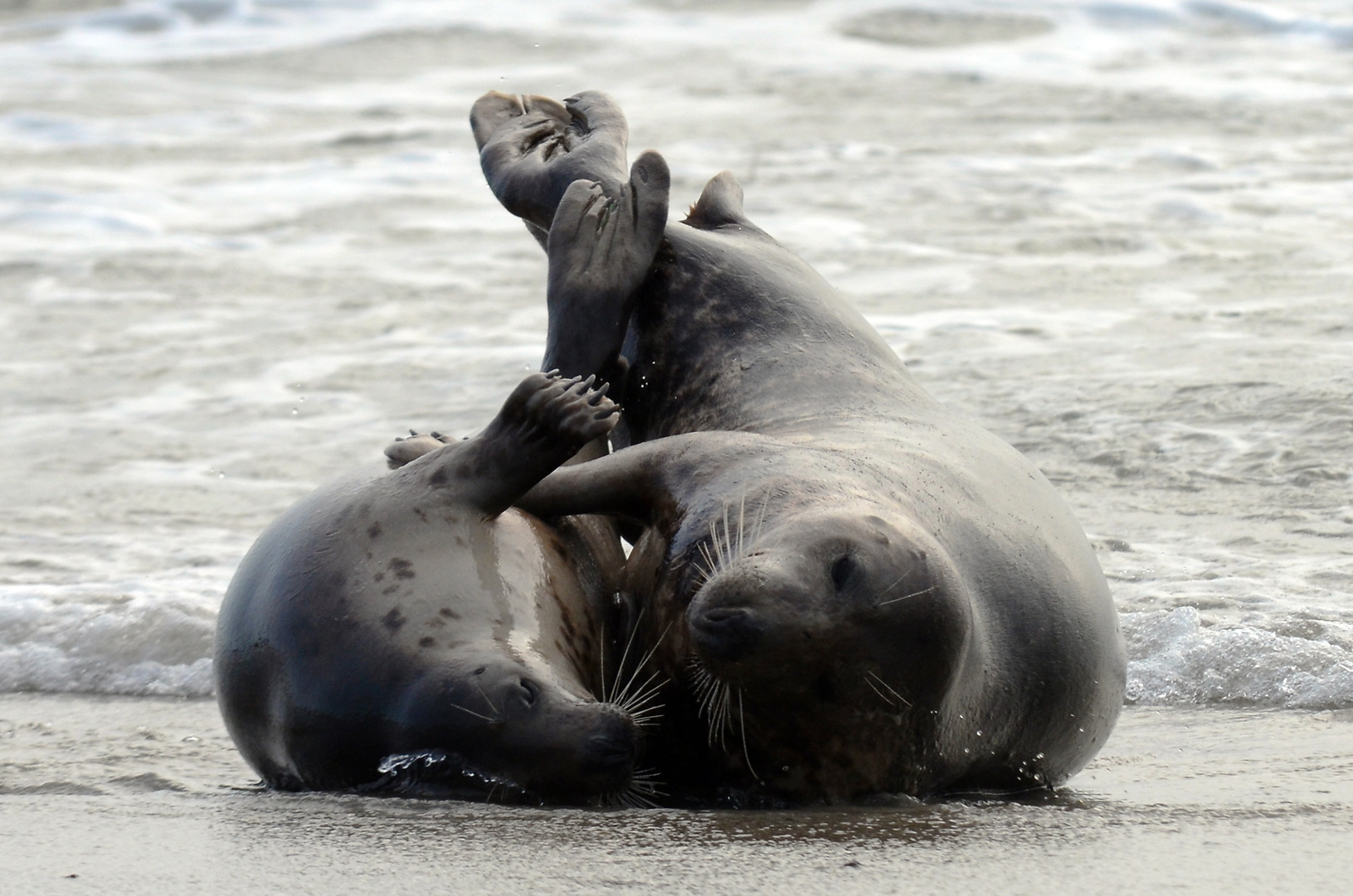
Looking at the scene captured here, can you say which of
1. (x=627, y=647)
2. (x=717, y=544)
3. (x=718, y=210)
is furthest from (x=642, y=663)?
(x=718, y=210)

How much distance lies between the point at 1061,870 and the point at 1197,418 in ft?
15.6

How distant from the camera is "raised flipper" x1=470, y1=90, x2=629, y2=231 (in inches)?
211

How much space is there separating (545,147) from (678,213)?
6.90 meters

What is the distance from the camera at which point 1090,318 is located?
29.8 ft

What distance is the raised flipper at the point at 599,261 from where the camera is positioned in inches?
191

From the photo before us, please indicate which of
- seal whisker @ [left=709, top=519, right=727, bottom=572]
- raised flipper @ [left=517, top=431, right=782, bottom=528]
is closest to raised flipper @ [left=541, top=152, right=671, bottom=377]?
raised flipper @ [left=517, top=431, right=782, bottom=528]

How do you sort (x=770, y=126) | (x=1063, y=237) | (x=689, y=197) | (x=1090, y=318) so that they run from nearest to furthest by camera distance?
(x=1090, y=318)
(x=1063, y=237)
(x=689, y=197)
(x=770, y=126)

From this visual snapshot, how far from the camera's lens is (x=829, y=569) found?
3213 mm

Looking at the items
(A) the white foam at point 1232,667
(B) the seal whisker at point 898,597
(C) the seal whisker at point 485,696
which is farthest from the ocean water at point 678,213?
(C) the seal whisker at point 485,696

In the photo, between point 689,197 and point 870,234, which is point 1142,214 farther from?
point 689,197

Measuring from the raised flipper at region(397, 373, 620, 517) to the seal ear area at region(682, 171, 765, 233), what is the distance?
1.67 meters

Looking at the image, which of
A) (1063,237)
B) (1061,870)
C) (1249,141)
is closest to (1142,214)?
(1063,237)

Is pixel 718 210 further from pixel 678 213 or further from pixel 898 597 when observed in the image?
pixel 678 213

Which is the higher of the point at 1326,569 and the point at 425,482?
the point at 425,482
